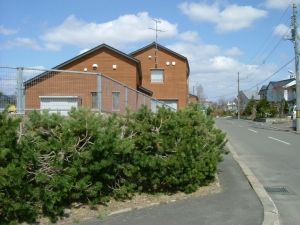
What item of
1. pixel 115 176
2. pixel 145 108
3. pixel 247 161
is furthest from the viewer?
pixel 247 161

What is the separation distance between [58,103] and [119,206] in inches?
124

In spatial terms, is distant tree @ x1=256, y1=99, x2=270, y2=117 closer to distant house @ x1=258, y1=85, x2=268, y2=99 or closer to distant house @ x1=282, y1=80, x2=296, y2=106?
distant house @ x1=282, y1=80, x2=296, y2=106

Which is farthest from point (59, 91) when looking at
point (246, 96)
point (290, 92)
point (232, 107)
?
point (232, 107)

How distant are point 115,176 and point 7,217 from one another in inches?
75.8

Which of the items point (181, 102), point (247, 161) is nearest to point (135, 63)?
point (181, 102)

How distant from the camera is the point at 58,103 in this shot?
792 centimetres

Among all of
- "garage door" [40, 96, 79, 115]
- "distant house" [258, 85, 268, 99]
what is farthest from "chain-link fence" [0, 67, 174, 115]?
"distant house" [258, 85, 268, 99]

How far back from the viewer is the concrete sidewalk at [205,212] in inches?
207

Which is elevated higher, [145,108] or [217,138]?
[145,108]

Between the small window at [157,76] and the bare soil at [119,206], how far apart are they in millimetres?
28713

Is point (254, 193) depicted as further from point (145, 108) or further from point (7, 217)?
point (7, 217)

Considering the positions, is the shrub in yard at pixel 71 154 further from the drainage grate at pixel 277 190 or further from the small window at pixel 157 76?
the small window at pixel 157 76

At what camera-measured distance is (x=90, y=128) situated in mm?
5332

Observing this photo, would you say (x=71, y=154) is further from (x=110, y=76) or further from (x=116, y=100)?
(x=110, y=76)
